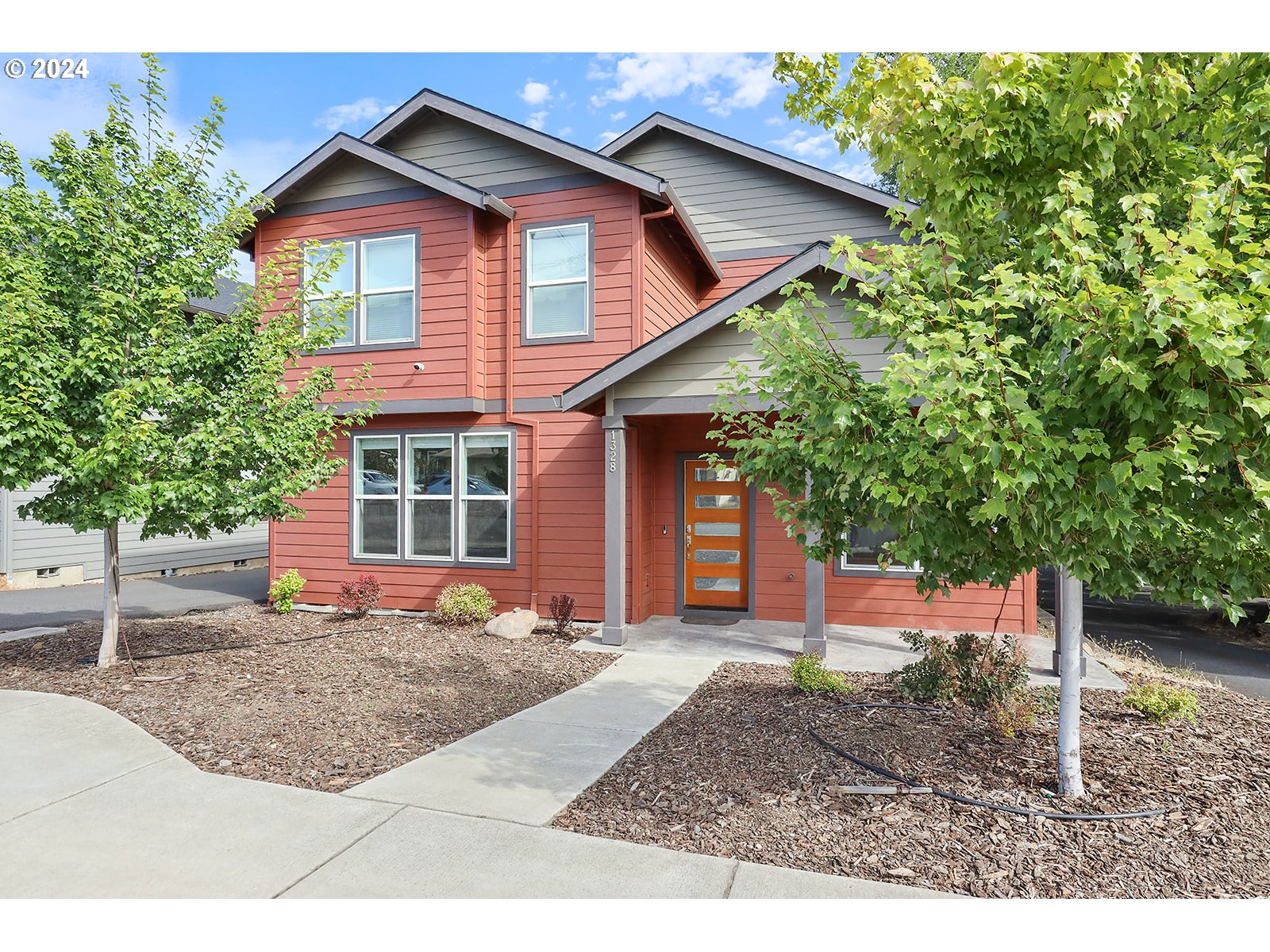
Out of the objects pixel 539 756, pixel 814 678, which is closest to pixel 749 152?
pixel 814 678

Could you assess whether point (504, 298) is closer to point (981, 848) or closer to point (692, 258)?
point (692, 258)

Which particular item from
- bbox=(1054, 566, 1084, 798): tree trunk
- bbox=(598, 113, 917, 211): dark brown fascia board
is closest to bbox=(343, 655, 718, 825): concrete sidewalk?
bbox=(1054, 566, 1084, 798): tree trunk

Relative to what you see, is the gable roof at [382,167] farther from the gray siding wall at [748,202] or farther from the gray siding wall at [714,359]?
the gray siding wall at [748,202]

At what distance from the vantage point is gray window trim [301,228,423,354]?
33.7 feet

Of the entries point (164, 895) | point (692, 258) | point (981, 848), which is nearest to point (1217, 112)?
point (981, 848)

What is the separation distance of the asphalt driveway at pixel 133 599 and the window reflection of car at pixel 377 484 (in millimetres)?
3410

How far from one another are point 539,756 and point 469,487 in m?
5.95

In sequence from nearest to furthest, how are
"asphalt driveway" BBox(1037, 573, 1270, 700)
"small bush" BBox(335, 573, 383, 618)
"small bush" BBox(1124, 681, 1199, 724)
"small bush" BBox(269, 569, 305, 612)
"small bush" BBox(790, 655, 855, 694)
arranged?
"small bush" BBox(1124, 681, 1199, 724)
"small bush" BBox(790, 655, 855, 694)
"asphalt driveway" BBox(1037, 573, 1270, 700)
"small bush" BBox(335, 573, 383, 618)
"small bush" BBox(269, 569, 305, 612)

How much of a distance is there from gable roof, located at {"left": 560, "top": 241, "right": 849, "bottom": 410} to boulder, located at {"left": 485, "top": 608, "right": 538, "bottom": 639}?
9.19 feet

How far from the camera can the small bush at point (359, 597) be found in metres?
10.1

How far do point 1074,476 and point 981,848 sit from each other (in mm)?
1960

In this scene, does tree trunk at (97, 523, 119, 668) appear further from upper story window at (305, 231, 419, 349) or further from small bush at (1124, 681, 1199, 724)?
small bush at (1124, 681, 1199, 724)

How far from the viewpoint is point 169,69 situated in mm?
6539

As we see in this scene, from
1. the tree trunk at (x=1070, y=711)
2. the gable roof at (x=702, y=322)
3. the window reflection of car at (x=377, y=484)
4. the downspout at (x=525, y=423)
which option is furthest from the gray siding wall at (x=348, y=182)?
the tree trunk at (x=1070, y=711)
